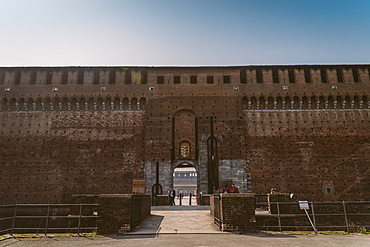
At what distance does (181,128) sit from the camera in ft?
62.4

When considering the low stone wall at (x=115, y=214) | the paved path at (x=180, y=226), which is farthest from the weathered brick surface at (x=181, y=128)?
the low stone wall at (x=115, y=214)

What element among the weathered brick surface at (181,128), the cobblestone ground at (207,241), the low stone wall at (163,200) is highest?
the weathered brick surface at (181,128)

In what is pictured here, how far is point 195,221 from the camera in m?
9.52

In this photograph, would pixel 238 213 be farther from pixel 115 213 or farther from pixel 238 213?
pixel 115 213

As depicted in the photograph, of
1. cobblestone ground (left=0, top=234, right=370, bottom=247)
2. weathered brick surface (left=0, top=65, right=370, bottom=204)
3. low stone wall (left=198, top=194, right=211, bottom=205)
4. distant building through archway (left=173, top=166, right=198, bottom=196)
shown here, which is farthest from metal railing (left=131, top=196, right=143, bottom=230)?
distant building through archway (left=173, top=166, right=198, bottom=196)

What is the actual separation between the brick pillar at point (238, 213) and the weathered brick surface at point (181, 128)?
10244 mm

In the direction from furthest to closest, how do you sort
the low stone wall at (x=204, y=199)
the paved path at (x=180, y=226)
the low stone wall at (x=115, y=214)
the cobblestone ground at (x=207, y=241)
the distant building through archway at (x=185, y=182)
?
the distant building through archway at (x=185, y=182) → the low stone wall at (x=204, y=199) → the paved path at (x=180, y=226) → the low stone wall at (x=115, y=214) → the cobblestone ground at (x=207, y=241)

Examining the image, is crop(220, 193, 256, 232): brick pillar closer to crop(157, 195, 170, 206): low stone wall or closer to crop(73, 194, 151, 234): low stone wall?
crop(73, 194, 151, 234): low stone wall

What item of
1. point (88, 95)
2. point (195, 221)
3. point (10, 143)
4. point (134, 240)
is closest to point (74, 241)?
point (134, 240)

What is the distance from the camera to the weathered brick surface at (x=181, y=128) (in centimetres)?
1803

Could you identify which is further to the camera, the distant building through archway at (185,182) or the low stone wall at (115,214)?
the distant building through archway at (185,182)

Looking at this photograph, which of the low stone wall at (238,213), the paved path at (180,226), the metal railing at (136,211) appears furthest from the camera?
the metal railing at (136,211)

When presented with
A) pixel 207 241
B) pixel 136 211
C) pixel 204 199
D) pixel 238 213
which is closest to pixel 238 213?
pixel 238 213

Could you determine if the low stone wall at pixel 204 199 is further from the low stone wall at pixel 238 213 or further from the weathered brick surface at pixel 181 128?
the low stone wall at pixel 238 213
